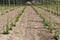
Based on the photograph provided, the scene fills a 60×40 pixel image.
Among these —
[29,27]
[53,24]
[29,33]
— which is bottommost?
[53,24]

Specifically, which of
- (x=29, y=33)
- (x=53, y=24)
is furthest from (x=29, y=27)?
(x=29, y=33)

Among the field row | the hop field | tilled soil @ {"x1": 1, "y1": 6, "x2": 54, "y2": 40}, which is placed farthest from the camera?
the field row

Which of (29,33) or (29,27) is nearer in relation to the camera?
(29,33)

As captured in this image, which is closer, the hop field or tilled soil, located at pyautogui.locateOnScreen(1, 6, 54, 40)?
tilled soil, located at pyautogui.locateOnScreen(1, 6, 54, 40)

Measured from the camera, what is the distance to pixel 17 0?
89.2m

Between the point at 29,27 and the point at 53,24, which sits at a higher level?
the point at 29,27

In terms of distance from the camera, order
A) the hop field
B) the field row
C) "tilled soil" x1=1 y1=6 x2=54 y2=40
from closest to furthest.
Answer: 1. "tilled soil" x1=1 y1=6 x2=54 y2=40
2. the hop field
3. the field row

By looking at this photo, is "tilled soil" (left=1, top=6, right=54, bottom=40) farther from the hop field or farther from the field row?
the field row

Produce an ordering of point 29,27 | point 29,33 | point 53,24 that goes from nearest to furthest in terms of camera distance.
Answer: point 29,33, point 29,27, point 53,24

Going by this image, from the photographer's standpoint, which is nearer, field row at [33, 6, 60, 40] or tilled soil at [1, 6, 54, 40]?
tilled soil at [1, 6, 54, 40]

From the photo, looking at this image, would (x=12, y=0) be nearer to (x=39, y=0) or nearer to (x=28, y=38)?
(x=39, y=0)

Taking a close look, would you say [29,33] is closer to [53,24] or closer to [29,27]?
[29,27]

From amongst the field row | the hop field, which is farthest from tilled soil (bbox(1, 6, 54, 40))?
the field row

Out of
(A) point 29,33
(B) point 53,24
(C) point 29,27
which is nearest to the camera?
(A) point 29,33
